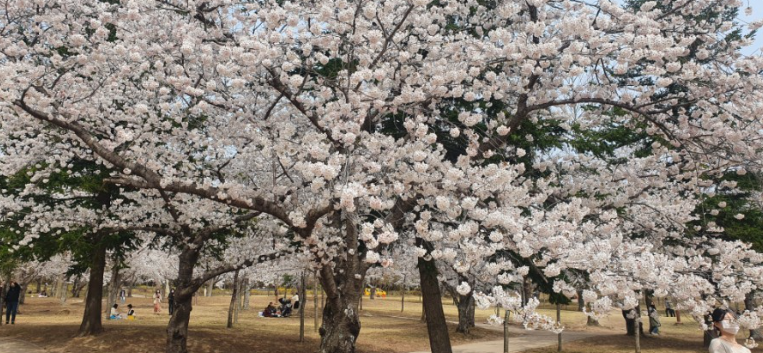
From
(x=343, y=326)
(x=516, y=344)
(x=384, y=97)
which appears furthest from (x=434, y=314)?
(x=516, y=344)

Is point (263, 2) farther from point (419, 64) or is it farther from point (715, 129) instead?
point (715, 129)

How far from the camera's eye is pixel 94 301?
47.4 ft

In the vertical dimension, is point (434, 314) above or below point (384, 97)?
below

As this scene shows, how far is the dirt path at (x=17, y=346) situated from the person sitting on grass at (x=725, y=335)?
14537 millimetres

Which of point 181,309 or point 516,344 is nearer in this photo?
point 181,309

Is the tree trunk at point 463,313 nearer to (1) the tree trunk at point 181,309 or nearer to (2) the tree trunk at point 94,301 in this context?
(1) the tree trunk at point 181,309

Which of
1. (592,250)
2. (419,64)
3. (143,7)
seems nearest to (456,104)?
(419,64)

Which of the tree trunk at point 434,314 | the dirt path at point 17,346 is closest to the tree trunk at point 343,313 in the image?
the tree trunk at point 434,314

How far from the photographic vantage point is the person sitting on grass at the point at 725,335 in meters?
4.63

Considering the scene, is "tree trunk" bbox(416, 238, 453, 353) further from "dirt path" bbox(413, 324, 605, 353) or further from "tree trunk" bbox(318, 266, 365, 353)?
"dirt path" bbox(413, 324, 605, 353)

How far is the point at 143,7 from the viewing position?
7.46 m

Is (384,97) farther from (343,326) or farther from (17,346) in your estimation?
(17,346)

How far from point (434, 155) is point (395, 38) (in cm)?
187

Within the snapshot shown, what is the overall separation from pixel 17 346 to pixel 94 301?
6.66ft
